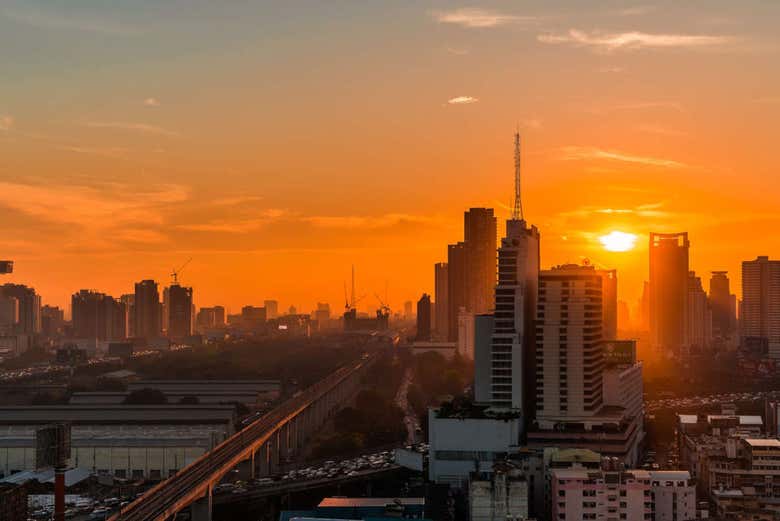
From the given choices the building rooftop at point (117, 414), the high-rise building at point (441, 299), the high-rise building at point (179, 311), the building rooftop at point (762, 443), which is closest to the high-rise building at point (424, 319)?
the high-rise building at point (441, 299)

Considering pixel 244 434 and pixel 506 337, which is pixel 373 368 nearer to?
pixel 244 434

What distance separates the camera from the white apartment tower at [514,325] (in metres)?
40.9

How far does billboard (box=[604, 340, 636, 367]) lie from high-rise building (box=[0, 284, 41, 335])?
11100 centimetres

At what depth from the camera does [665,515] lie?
32.0 metres

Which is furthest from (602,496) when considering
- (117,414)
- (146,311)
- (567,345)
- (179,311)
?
(179,311)

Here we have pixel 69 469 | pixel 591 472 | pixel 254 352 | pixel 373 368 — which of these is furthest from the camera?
pixel 254 352

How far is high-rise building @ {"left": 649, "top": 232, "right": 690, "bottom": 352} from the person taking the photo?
402 feet

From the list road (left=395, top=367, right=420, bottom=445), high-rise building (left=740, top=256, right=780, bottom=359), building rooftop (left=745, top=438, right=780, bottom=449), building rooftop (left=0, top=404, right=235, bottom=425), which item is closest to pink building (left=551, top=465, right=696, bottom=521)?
building rooftop (left=745, top=438, right=780, bottom=449)

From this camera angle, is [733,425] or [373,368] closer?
[733,425]

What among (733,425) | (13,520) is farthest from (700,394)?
(13,520)

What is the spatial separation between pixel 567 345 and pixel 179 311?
12509 centimetres

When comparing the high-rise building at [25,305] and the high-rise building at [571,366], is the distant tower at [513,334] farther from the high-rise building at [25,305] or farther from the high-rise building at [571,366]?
the high-rise building at [25,305]

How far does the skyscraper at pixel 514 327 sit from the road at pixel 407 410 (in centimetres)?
1148

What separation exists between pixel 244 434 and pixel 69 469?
8.46m
